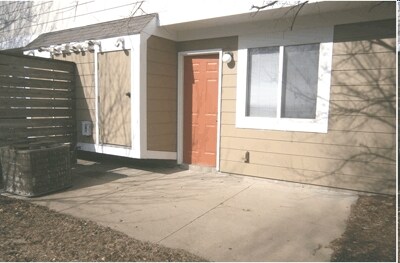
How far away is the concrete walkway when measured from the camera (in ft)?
10.8

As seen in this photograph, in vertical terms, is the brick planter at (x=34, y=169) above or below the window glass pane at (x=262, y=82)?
below

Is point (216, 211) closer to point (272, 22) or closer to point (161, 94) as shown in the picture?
point (161, 94)

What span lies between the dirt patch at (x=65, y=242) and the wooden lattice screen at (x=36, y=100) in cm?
213

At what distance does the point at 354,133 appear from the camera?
16.0ft

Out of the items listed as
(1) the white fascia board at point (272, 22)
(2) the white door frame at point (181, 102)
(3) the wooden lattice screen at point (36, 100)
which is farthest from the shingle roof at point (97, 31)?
(2) the white door frame at point (181, 102)

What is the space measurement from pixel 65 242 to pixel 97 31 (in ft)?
14.7

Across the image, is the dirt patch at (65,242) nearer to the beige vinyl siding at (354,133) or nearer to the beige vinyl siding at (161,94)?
the beige vinyl siding at (161,94)

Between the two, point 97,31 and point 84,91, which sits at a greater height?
point 97,31

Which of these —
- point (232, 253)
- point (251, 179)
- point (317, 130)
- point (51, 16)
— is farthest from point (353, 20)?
point (51, 16)

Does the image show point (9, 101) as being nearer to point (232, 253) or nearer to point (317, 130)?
point (232, 253)

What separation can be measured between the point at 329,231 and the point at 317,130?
1860 millimetres

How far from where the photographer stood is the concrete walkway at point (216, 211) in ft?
10.8

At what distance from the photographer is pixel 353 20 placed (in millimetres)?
4816

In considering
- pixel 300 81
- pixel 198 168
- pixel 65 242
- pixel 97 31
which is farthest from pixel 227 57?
pixel 65 242
